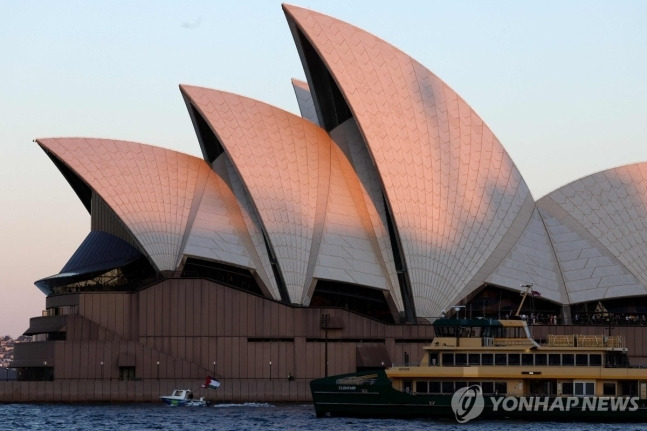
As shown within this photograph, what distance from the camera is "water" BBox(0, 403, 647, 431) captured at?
223 feet

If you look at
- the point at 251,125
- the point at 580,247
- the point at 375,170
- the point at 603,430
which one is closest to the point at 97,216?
the point at 251,125

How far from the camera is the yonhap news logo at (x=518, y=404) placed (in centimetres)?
7044

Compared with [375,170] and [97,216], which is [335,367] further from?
[97,216]

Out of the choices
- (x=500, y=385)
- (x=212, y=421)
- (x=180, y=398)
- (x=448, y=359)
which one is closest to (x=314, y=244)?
(x=180, y=398)

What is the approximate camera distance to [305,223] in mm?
91688

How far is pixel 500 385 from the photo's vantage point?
7144 cm

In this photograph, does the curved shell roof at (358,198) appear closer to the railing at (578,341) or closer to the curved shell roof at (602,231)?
the curved shell roof at (602,231)

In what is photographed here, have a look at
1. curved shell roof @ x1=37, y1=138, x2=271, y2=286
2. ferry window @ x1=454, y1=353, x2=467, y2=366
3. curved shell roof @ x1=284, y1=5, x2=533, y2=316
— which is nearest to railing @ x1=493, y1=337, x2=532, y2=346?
ferry window @ x1=454, y1=353, x2=467, y2=366

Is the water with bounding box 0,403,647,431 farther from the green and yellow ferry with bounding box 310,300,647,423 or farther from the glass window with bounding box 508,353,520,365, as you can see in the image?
the glass window with bounding box 508,353,520,365

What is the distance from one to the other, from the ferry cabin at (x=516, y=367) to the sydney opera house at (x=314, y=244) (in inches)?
650

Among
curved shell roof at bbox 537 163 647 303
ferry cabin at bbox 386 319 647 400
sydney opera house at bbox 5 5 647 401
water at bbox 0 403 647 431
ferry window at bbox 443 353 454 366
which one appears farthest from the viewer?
curved shell roof at bbox 537 163 647 303

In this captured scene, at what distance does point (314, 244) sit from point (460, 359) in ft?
69.8

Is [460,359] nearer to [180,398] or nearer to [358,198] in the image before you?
[180,398]

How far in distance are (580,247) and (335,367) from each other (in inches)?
695
